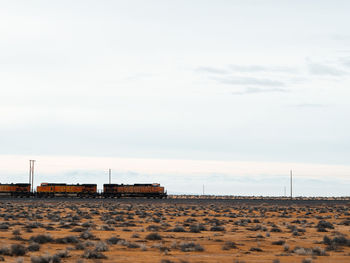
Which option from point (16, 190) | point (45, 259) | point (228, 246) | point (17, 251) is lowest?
point (228, 246)

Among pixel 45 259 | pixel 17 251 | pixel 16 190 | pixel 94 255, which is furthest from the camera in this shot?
pixel 16 190

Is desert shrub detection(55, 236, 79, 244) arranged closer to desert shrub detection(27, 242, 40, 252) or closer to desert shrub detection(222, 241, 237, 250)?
desert shrub detection(27, 242, 40, 252)

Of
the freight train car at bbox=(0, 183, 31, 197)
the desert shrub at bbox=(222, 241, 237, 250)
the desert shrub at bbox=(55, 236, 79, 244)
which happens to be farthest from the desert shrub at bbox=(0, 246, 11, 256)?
the freight train car at bbox=(0, 183, 31, 197)

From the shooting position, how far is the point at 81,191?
108625mm

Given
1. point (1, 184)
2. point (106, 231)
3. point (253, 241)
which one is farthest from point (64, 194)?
point (253, 241)

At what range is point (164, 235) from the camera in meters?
28.0

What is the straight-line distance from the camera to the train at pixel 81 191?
352ft

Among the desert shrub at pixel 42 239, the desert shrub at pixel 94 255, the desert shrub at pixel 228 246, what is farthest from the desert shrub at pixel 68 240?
the desert shrub at pixel 228 246

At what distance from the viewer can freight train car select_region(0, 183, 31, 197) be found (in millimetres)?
107250

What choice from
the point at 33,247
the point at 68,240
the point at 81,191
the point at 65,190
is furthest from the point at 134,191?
the point at 33,247

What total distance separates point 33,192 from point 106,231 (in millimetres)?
83262

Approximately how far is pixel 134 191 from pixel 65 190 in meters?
14.6

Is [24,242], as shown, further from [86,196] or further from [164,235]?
[86,196]

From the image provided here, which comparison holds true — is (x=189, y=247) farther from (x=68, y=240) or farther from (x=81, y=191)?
(x=81, y=191)
